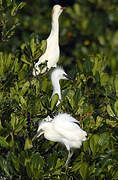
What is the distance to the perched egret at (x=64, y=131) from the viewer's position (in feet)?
11.8

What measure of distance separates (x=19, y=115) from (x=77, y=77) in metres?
0.87

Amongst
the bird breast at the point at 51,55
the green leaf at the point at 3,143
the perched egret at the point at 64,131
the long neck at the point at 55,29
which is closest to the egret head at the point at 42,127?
the perched egret at the point at 64,131

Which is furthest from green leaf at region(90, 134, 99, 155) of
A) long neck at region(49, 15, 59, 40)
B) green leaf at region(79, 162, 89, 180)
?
long neck at region(49, 15, 59, 40)

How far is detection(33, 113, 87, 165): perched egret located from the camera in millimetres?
3584

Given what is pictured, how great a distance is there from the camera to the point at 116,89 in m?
3.93

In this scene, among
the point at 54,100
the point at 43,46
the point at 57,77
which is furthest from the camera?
the point at 57,77

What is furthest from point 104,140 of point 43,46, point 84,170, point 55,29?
point 55,29

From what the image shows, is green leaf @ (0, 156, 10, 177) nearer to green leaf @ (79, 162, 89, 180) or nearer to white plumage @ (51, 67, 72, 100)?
green leaf @ (79, 162, 89, 180)

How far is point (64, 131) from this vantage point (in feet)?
12.3

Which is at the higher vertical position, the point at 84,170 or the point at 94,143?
the point at 94,143

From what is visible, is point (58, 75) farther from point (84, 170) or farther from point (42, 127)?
point (84, 170)

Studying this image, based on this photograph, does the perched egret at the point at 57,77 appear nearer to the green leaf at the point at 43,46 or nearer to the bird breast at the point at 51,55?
the green leaf at the point at 43,46

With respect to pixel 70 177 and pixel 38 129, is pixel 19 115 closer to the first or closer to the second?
pixel 38 129

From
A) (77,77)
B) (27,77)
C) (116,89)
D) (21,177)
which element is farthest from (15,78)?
(21,177)
